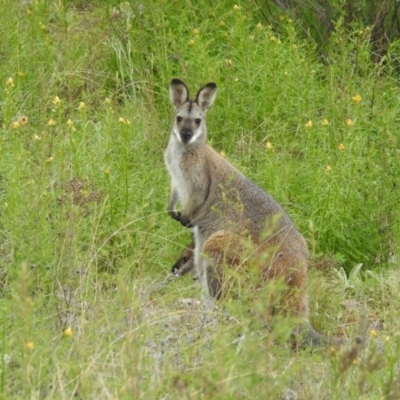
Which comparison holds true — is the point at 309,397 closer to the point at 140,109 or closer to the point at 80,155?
the point at 80,155

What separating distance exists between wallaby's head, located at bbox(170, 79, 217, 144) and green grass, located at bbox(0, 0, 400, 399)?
0.47m

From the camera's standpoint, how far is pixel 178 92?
7797 millimetres

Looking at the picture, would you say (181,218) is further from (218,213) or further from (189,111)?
(189,111)

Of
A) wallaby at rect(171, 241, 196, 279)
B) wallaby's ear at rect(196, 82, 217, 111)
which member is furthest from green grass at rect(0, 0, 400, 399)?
wallaby's ear at rect(196, 82, 217, 111)

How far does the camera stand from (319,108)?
9.11 meters

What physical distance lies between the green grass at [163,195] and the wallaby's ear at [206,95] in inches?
24.9

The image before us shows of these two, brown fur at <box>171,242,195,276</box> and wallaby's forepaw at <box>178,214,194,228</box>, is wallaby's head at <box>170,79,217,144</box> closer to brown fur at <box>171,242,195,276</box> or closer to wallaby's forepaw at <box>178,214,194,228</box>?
wallaby's forepaw at <box>178,214,194,228</box>

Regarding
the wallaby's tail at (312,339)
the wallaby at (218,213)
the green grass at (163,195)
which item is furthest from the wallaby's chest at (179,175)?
the wallaby's tail at (312,339)

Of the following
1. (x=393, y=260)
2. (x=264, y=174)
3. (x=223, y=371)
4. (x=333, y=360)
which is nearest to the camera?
(x=223, y=371)

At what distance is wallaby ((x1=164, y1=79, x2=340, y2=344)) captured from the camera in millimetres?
6379

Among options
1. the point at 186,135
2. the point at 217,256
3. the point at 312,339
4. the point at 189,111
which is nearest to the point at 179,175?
the point at 186,135

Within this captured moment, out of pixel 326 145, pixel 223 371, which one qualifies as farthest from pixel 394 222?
pixel 223 371

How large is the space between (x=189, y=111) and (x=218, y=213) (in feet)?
3.00

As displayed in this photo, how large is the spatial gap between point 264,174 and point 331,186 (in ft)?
2.05
